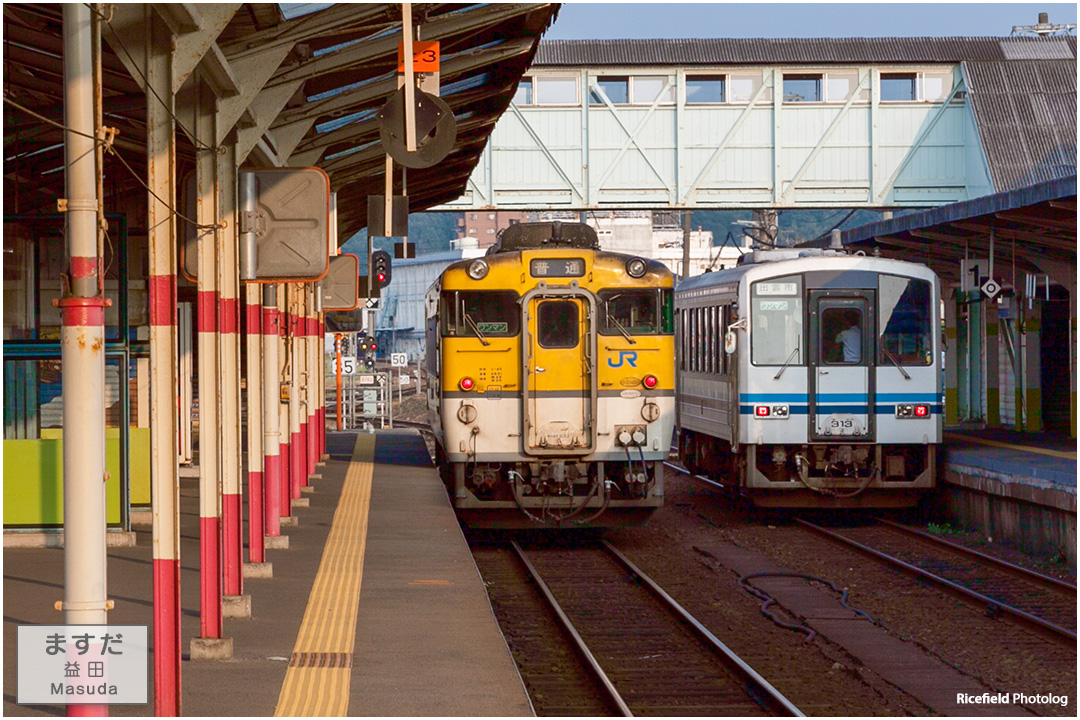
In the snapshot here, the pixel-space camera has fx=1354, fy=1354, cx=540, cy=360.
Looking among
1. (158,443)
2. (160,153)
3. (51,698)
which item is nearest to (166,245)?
(160,153)

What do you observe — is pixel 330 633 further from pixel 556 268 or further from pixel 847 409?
pixel 847 409

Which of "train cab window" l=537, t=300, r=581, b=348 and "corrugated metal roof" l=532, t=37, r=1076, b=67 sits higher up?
"corrugated metal roof" l=532, t=37, r=1076, b=67

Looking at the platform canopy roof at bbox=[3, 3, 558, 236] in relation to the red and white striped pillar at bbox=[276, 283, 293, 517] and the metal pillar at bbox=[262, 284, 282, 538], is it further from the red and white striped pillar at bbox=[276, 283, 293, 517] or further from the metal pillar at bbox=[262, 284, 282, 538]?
the red and white striped pillar at bbox=[276, 283, 293, 517]

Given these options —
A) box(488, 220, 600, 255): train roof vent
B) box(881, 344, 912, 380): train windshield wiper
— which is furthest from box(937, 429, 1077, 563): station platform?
box(488, 220, 600, 255): train roof vent

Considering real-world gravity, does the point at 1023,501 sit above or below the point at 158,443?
below

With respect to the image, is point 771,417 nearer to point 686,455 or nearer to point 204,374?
point 686,455

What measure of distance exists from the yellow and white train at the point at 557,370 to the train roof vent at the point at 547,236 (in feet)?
1.41

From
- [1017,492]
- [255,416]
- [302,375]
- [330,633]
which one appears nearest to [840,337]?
[1017,492]

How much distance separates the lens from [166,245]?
19.1ft

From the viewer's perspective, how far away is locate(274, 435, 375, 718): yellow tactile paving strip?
632cm

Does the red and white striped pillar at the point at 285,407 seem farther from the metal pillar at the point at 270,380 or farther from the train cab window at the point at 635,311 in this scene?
the train cab window at the point at 635,311

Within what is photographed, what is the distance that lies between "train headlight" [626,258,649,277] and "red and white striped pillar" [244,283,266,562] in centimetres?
519

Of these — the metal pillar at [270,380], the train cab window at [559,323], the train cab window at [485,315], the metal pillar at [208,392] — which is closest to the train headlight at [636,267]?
the train cab window at [559,323]

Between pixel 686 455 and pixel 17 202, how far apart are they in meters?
12.4
